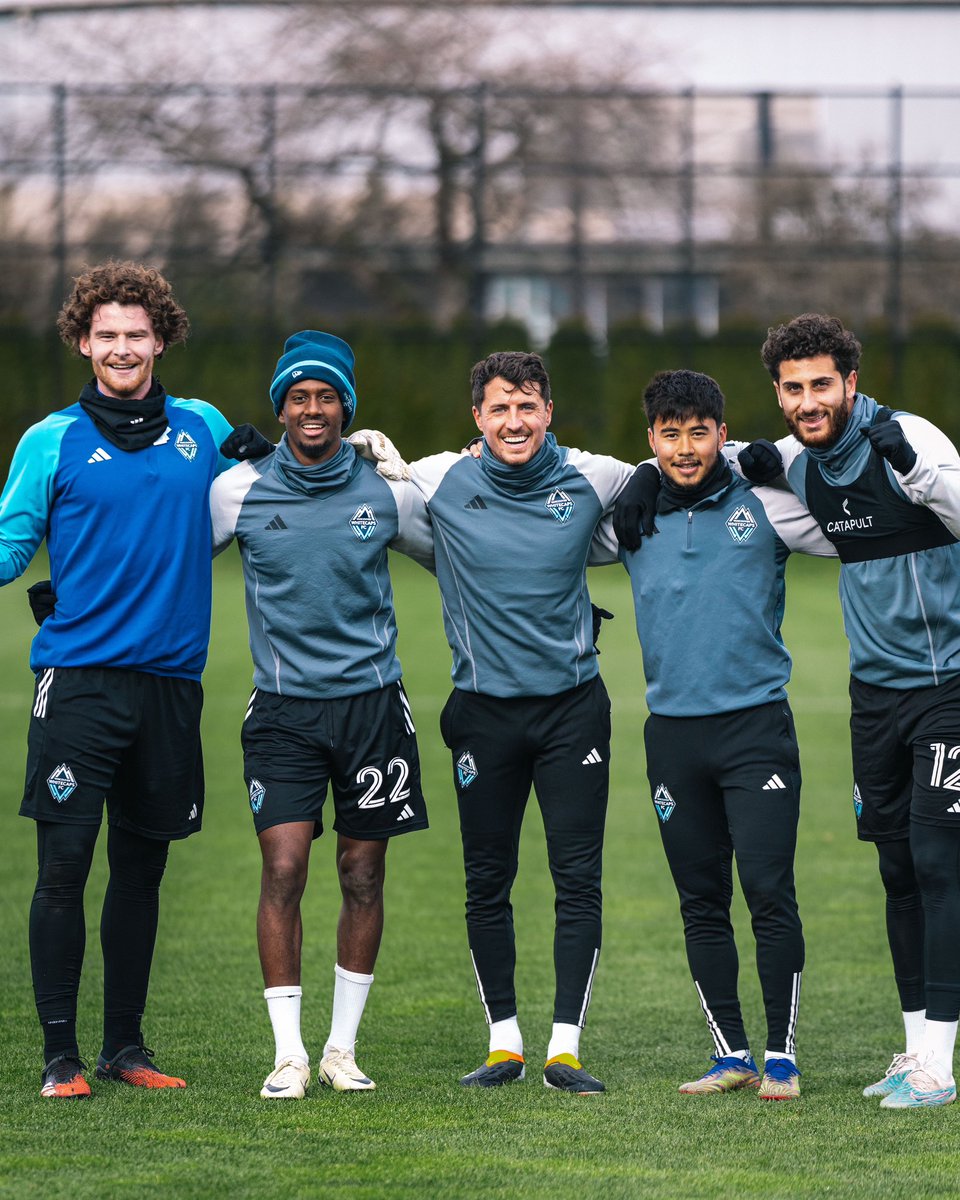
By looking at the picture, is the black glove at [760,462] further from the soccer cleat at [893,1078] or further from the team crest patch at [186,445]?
the soccer cleat at [893,1078]

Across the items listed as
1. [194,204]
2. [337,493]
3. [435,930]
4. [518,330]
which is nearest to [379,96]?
[194,204]

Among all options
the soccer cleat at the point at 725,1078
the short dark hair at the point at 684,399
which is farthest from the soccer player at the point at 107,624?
the soccer cleat at the point at 725,1078

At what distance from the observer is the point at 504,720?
4590mm

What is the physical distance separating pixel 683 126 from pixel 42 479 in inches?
843

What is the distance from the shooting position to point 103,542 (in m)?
4.40

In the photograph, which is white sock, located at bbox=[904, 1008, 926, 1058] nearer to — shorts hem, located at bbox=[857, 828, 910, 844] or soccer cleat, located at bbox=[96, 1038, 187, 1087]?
shorts hem, located at bbox=[857, 828, 910, 844]

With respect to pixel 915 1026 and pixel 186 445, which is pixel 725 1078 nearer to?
pixel 915 1026

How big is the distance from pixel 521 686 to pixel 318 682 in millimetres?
551

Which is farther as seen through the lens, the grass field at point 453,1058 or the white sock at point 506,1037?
the white sock at point 506,1037

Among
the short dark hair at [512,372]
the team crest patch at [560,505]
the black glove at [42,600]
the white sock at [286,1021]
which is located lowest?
the white sock at [286,1021]

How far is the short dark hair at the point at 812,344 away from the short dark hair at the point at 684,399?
0.17 meters

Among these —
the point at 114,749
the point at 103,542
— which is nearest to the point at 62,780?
the point at 114,749

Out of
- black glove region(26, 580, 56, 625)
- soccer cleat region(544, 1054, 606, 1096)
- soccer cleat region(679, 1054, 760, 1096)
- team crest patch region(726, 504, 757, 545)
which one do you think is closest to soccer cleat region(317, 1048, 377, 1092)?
soccer cleat region(544, 1054, 606, 1096)

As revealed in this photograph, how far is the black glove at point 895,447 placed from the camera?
4.26 m
